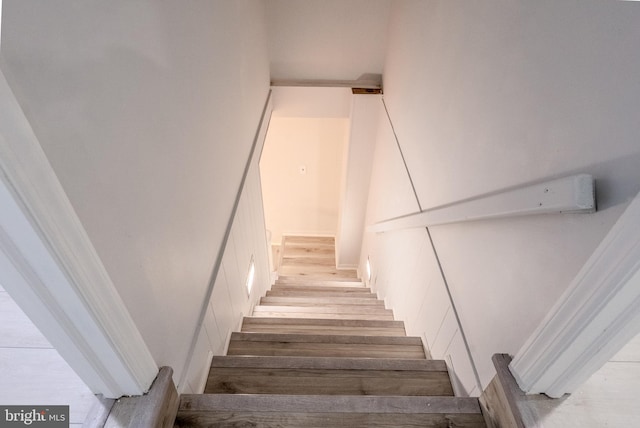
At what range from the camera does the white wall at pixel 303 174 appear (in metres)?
5.00

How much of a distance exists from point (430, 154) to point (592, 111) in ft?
3.49

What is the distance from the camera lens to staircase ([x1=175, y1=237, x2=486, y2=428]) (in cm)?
100

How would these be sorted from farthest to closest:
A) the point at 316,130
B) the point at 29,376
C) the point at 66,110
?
the point at 316,130 → the point at 29,376 → the point at 66,110

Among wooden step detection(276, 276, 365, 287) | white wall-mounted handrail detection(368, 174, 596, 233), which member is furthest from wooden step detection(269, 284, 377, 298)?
white wall-mounted handrail detection(368, 174, 596, 233)

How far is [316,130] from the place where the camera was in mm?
5023

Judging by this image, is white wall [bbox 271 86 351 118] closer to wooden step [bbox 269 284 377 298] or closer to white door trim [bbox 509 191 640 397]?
wooden step [bbox 269 284 377 298]

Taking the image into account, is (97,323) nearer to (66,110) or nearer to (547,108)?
(66,110)

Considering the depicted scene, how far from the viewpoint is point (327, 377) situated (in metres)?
1.32

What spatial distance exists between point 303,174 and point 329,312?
3327mm

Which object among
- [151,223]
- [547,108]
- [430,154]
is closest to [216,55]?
[151,223]

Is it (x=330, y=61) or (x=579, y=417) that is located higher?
(x=330, y=61)

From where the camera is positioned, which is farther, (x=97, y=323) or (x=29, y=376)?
(x=29, y=376)

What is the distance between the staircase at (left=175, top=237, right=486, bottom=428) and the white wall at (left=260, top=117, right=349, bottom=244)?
3.31 meters

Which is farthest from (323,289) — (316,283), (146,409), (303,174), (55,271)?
(55,271)
